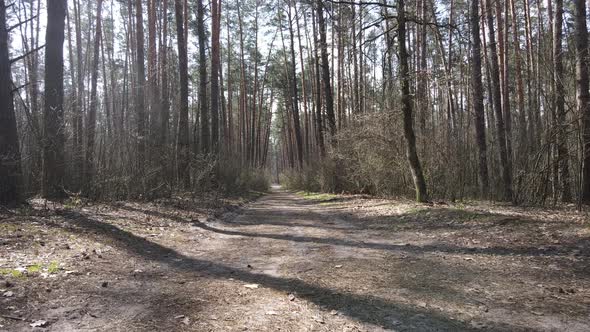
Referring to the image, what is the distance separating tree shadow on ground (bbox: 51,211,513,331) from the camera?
3197 mm

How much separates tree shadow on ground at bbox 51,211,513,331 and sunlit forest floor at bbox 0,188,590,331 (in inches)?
0.6

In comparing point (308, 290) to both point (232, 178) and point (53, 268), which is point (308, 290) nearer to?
point (53, 268)

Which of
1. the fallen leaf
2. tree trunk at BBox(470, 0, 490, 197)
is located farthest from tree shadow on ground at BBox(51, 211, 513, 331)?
tree trunk at BBox(470, 0, 490, 197)

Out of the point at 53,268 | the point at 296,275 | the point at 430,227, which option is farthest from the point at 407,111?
the point at 53,268

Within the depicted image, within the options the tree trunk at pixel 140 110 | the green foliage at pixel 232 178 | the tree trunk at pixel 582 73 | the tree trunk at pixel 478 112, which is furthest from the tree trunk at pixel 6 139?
the tree trunk at pixel 478 112

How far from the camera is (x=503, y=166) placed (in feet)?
38.7

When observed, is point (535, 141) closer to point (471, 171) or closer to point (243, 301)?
point (471, 171)

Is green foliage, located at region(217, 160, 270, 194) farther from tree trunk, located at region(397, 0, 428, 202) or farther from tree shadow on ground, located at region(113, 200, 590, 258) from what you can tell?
tree trunk, located at region(397, 0, 428, 202)

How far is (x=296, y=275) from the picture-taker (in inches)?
180

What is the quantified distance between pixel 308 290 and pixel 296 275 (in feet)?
1.86

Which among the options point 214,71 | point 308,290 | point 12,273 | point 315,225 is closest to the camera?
point 12,273

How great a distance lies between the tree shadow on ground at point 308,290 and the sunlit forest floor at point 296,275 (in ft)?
0.05

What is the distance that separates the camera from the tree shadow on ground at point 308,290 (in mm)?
3197

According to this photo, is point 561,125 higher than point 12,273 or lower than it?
higher
